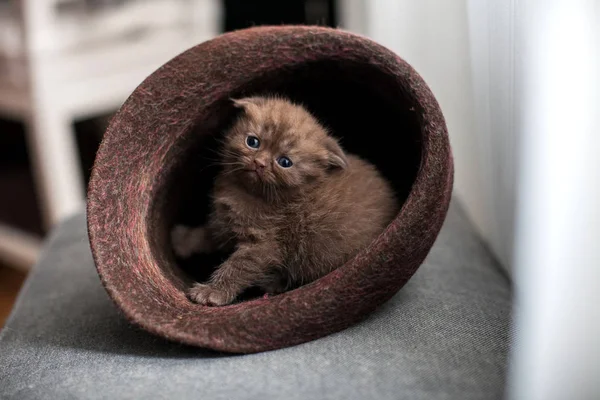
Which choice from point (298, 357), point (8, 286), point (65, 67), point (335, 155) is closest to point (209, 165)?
point (335, 155)

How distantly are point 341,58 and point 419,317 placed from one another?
45 cm

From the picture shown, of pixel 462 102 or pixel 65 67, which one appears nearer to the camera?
pixel 462 102

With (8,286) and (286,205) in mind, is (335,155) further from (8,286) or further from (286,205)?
(8,286)

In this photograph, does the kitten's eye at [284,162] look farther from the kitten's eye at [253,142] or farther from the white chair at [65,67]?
the white chair at [65,67]

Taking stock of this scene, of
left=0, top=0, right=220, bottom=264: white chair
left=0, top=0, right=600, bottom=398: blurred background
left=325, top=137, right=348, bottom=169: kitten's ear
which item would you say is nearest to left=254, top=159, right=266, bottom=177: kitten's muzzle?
left=325, top=137, right=348, bottom=169: kitten's ear

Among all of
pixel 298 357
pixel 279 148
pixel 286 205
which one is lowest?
pixel 298 357

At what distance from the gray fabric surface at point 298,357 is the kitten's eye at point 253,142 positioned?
1.20 feet

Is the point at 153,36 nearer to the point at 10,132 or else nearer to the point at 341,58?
the point at 10,132

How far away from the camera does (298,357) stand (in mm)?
934

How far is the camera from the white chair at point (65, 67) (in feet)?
6.71

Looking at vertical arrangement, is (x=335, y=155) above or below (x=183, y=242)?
above

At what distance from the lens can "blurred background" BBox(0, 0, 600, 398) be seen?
2.59ft

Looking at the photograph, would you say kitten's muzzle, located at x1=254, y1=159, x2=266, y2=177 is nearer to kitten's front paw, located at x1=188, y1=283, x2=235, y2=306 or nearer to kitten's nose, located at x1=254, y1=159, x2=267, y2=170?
kitten's nose, located at x1=254, y1=159, x2=267, y2=170

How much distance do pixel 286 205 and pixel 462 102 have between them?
68 cm
